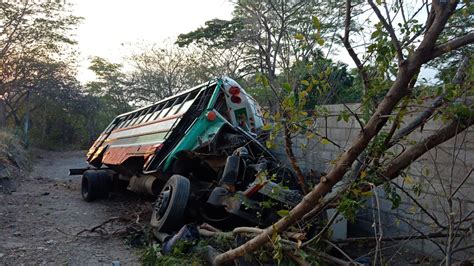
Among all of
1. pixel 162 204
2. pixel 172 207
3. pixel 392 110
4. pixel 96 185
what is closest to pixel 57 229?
pixel 162 204

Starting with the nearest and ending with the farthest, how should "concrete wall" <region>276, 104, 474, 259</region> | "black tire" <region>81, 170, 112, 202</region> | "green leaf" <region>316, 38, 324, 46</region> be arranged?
"green leaf" <region>316, 38, 324, 46</region>
"concrete wall" <region>276, 104, 474, 259</region>
"black tire" <region>81, 170, 112, 202</region>

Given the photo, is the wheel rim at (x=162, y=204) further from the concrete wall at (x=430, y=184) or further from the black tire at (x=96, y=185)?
the black tire at (x=96, y=185)

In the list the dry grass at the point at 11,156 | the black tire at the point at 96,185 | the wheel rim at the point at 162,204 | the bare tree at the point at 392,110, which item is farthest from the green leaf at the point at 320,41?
the dry grass at the point at 11,156

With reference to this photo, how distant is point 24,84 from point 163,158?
2257 cm

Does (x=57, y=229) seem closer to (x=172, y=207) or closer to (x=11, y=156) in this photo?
(x=172, y=207)

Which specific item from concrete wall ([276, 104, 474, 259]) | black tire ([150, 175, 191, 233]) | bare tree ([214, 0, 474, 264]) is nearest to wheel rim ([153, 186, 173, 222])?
black tire ([150, 175, 191, 233])

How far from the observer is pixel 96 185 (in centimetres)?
1002

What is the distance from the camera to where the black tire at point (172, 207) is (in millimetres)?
5512

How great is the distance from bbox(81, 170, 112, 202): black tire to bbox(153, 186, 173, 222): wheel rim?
4.60 metres

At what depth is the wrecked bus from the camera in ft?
16.7

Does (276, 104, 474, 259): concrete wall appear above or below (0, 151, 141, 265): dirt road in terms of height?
above

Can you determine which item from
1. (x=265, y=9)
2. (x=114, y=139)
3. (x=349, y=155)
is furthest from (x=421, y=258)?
(x=265, y=9)

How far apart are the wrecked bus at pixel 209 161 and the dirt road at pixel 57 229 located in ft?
2.58

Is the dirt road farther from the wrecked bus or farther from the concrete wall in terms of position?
the concrete wall
